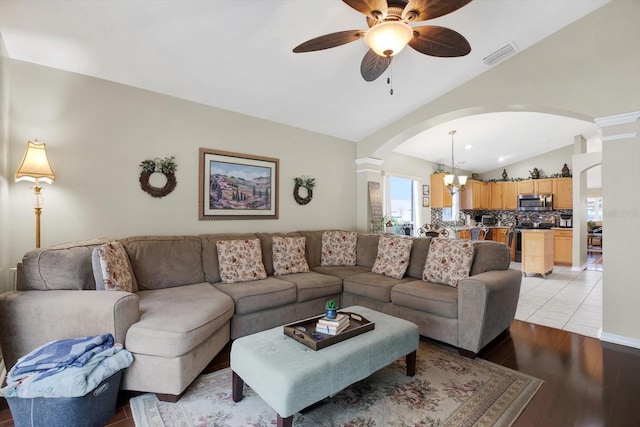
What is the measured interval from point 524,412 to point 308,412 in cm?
136

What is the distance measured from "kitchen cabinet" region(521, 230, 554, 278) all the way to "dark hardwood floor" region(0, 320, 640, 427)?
3.05 m

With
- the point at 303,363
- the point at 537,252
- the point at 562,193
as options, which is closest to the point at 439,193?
the point at 537,252

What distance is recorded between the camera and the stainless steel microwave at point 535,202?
7.65 m

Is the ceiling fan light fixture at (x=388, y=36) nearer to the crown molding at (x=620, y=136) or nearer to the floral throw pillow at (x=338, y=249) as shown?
the crown molding at (x=620, y=136)

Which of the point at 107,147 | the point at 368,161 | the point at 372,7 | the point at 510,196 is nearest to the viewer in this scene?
the point at 372,7

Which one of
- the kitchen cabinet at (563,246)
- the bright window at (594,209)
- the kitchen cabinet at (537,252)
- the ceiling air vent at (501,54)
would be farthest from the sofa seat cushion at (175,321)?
the bright window at (594,209)

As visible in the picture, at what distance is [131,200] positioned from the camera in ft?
10.0

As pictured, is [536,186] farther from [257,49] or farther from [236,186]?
[257,49]

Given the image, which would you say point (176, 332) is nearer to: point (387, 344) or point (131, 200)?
point (387, 344)

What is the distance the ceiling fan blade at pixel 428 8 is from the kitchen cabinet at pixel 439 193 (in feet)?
18.9

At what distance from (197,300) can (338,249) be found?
2.19 m

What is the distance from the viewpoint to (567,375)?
2.30 m

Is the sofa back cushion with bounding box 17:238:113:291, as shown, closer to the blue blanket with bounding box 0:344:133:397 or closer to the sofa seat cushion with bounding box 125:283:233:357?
the sofa seat cushion with bounding box 125:283:233:357

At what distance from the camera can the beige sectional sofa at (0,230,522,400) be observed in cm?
189
